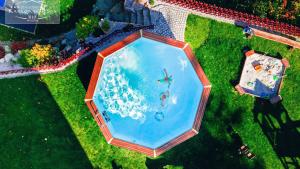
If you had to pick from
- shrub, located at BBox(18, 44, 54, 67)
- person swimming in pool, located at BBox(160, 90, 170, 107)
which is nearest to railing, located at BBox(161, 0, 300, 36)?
person swimming in pool, located at BBox(160, 90, 170, 107)

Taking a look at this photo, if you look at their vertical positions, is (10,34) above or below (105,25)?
below

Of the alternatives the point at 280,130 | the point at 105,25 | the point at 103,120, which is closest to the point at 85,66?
the point at 105,25

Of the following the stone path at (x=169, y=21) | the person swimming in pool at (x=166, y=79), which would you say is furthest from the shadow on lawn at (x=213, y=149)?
the stone path at (x=169, y=21)

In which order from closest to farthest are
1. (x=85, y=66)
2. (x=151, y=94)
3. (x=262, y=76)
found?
(x=151, y=94) < (x=85, y=66) < (x=262, y=76)

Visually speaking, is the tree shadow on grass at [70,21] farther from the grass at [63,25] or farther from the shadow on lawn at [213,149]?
the shadow on lawn at [213,149]

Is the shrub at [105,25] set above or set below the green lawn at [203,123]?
above

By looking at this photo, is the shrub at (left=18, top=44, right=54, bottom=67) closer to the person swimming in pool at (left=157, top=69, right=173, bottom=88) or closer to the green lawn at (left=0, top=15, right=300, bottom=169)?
the green lawn at (left=0, top=15, right=300, bottom=169)

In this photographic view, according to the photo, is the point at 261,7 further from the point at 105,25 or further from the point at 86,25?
the point at 86,25
